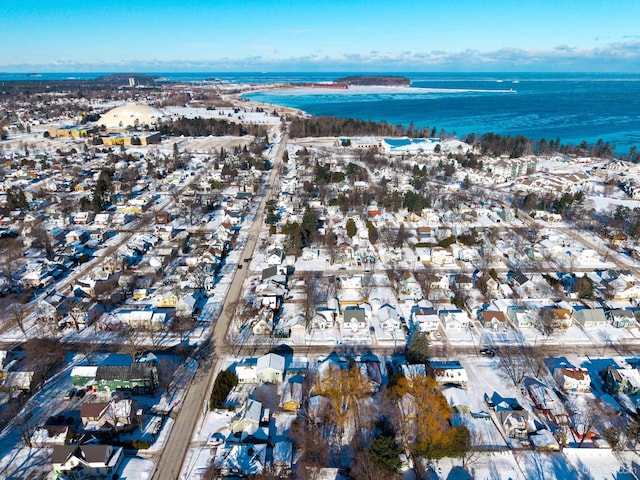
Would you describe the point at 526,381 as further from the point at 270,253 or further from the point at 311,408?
the point at 270,253

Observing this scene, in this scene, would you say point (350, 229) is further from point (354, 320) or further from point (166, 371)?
point (166, 371)

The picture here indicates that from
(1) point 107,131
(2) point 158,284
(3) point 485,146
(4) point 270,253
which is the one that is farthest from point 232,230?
(1) point 107,131

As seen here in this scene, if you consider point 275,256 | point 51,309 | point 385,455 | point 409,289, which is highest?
point 385,455

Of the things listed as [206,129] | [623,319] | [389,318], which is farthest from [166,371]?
[206,129]

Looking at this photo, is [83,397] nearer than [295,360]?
Yes

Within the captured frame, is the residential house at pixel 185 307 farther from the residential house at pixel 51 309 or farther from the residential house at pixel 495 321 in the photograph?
the residential house at pixel 495 321

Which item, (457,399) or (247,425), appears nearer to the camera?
(247,425)

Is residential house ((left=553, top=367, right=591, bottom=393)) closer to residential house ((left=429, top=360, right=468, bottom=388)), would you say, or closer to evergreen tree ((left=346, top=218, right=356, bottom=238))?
residential house ((left=429, top=360, right=468, bottom=388))
